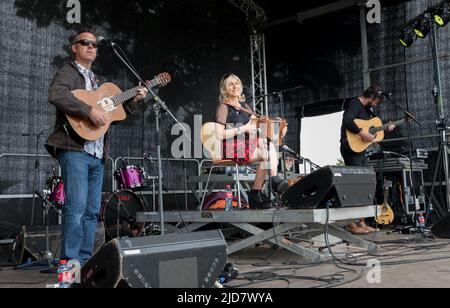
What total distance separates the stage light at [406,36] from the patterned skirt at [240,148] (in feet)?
13.2

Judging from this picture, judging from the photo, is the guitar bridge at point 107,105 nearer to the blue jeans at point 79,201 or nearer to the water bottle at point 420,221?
the blue jeans at point 79,201

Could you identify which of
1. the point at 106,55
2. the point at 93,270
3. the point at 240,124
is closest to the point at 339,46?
the point at 106,55

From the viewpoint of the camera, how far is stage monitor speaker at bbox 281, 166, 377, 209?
343 centimetres

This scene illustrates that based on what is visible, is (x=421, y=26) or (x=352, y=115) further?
(x=421, y=26)

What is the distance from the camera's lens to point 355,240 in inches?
154

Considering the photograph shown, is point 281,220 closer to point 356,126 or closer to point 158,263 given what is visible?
point 158,263

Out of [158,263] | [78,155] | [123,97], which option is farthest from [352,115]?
[158,263]

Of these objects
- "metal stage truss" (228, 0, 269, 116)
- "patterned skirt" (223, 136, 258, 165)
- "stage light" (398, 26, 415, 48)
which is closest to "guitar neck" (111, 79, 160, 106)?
"patterned skirt" (223, 136, 258, 165)

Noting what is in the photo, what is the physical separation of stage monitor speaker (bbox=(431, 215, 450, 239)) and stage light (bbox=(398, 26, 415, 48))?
3.20 meters

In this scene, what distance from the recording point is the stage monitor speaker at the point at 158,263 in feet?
6.17

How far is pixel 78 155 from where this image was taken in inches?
116


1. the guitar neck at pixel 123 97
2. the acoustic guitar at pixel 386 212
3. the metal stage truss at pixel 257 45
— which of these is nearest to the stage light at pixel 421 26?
the acoustic guitar at pixel 386 212

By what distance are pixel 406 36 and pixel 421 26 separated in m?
0.48

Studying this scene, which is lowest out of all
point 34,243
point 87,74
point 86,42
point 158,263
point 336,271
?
point 336,271
